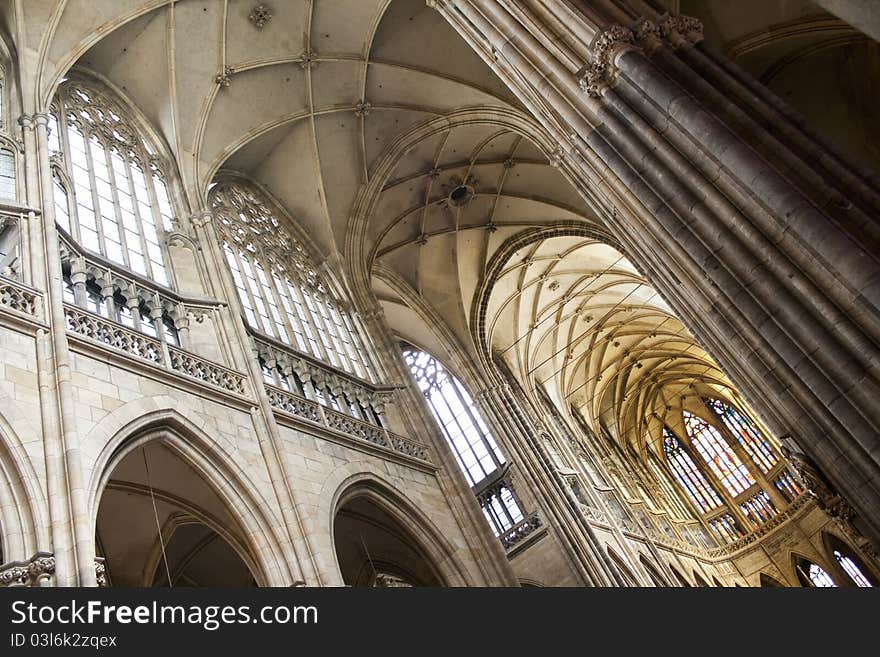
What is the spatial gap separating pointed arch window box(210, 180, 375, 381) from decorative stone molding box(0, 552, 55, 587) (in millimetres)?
7187

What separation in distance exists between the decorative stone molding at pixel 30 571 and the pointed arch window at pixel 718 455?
108 ft

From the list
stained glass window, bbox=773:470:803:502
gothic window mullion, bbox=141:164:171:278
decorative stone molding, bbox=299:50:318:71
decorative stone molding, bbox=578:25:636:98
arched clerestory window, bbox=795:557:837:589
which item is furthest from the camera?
stained glass window, bbox=773:470:803:502

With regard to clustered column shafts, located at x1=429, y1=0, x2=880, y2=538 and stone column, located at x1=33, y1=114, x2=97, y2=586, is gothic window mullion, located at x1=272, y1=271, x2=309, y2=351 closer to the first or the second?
stone column, located at x1=33, y1=114, x2=97, y2=586

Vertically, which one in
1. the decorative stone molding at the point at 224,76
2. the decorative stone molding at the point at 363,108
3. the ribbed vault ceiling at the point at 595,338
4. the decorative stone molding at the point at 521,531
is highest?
the decorative stone molding at the point at 224,76

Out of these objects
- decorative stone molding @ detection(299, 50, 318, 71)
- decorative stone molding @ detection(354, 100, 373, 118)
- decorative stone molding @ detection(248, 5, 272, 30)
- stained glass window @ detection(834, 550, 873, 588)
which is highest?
decorative stone molding @ detection(248, 5, 272, 30)

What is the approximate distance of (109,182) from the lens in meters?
13.2

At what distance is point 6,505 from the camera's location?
697cm

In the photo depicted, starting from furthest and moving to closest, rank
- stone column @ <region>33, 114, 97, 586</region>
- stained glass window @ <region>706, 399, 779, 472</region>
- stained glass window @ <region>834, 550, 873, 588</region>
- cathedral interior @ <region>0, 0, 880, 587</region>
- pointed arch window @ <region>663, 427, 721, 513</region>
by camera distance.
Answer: pointed arch window @ <region>663, 427, 721, 513</region>
stained glass window @ <region>706, 399, 779, 472</region>
stained glass window @ <region>834, 550, 873, 588</region>
cathedral interior @ <region>0, 0, 880, 587</region>
stone column @ <region>33, 114, 97, 586</region>

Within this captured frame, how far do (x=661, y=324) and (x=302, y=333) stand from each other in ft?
66.0

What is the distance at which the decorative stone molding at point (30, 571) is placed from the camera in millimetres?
6422

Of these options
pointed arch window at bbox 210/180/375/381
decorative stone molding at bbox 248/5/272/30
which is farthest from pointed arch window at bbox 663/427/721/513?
decorative stone molding at bbox 248/5/272/30

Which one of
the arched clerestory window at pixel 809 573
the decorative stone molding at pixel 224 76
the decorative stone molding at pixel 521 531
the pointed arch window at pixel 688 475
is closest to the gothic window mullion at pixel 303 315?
the decorative stone molding at pixel 224 76

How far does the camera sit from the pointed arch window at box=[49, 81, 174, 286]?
1188 centimetres

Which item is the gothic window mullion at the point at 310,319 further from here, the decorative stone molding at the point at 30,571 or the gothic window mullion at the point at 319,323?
the decorative stone molding at the point at 30,571
